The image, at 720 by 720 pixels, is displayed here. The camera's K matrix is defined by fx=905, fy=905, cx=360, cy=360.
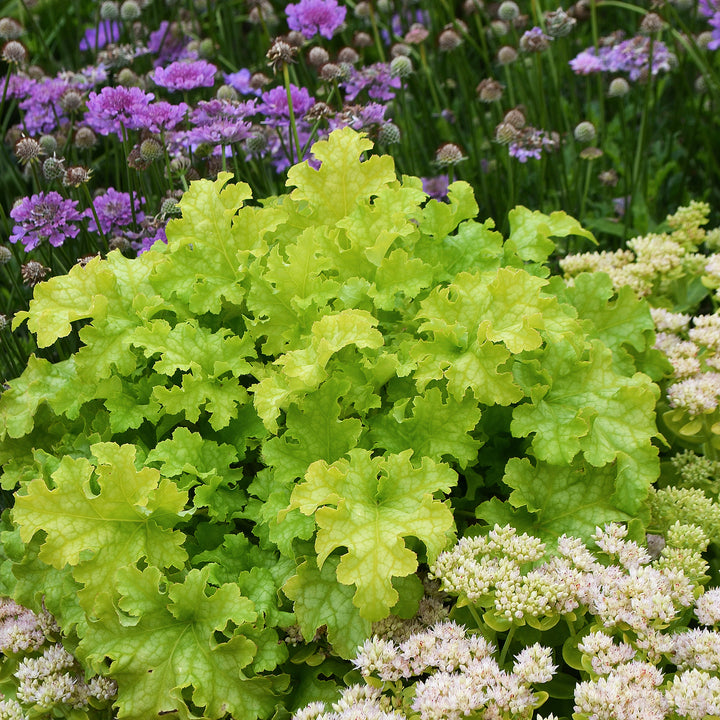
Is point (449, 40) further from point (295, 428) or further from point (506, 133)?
point (295, 428)

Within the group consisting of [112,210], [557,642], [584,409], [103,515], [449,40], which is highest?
[449,40]

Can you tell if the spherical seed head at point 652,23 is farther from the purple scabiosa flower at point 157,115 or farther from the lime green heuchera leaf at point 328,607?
the lime green heuchera leaf at point 328,607

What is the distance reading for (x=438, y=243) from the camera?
2586 millimetres

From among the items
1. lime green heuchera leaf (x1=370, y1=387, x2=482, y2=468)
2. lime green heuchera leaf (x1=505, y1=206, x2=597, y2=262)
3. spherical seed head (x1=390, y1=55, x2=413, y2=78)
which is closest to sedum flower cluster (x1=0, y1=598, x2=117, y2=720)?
lime green heuchera leaf (x1=370, y1=387, x2=482, y2=468)

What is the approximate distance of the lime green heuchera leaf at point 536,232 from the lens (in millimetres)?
2564

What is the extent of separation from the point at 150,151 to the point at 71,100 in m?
0.59

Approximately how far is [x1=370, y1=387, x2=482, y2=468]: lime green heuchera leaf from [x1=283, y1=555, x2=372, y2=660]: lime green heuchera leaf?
321 mm

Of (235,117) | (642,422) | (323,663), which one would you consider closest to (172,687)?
(323,663)

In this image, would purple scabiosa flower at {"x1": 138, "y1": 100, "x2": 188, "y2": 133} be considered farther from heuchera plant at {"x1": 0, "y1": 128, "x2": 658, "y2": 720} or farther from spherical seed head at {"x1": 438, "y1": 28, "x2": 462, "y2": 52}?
spherical seed head at {"x1": 438, "y1": 28, "x2": 462, "y2": 52}

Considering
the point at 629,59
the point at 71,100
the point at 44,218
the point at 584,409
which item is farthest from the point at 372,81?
the point at 584,409

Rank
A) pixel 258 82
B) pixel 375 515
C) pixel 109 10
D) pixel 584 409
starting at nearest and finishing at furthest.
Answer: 1. pixel 375 515
2. pixel 584 409
3. pixel 258 82
4. pixel 109 10

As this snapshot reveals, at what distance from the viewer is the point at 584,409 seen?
→ 2.22 meters

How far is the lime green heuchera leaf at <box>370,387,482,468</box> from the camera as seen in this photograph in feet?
6.81

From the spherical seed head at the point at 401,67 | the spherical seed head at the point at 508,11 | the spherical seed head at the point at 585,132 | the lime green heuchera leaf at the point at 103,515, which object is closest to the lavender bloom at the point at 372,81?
the spherical seed head at the point at 401,67
